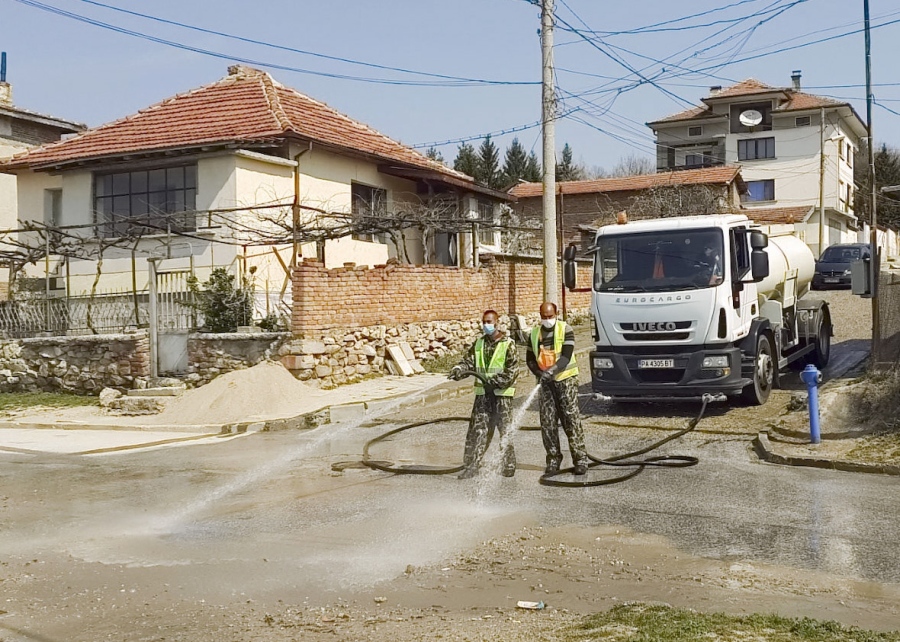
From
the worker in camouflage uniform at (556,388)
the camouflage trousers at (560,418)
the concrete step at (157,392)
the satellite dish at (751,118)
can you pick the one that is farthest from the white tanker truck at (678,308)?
the satellite dish at (751,118)

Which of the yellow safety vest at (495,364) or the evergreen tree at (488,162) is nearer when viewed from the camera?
the yellow safety vest at (495,364)

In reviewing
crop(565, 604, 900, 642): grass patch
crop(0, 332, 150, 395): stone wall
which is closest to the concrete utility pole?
crop(0, 332, 150, 395): stone wall

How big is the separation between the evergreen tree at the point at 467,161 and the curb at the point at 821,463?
58.7 m

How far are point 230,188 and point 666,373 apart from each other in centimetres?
1129

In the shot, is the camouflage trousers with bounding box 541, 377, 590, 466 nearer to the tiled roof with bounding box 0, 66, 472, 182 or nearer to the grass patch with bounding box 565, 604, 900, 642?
the grass patch with bounding box 565, 604, 900, 642

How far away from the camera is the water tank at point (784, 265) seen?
53.8 feet

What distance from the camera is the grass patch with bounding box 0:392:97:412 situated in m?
18.8

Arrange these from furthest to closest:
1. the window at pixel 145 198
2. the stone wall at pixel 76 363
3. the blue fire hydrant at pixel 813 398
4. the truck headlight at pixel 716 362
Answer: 1. the window at pixel 145 198
2. the stone wall at pixel 76 363
3. the truck headlight at pixel 716 362
4. the blue fire hydrant at pixel 813 398

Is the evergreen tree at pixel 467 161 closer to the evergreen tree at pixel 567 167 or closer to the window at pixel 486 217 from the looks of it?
the evergreen tree at pixel 567 167

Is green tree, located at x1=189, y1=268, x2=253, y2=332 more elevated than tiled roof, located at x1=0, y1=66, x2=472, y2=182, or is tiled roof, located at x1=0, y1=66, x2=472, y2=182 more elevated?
tiled roof, located at x1=0, y1=66, x2=472, y2=182

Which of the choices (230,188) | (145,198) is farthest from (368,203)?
(145,198)

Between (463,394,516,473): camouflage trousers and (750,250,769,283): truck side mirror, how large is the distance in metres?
5.32

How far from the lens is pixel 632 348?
47.6 ft

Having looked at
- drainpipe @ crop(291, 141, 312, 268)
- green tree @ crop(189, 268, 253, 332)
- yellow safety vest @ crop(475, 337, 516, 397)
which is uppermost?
Result: drainpipe @ crop(291, 141, 312, 268)
